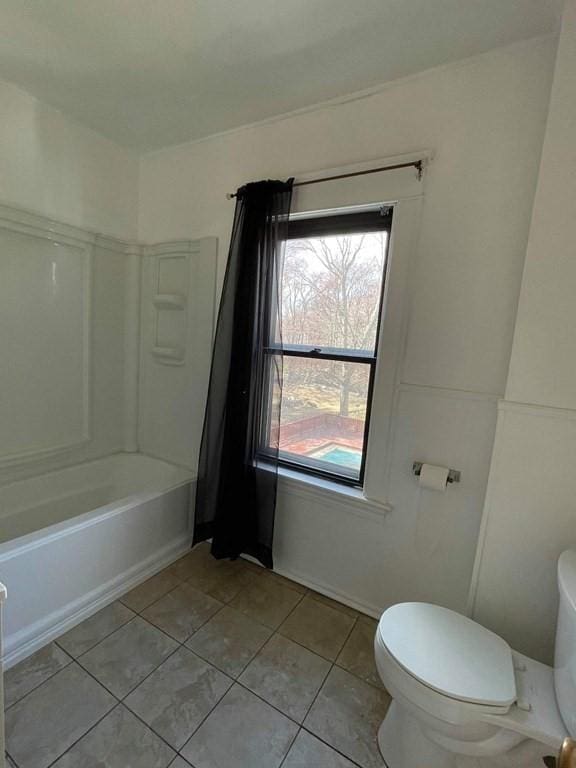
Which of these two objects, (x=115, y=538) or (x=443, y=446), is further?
(x=115, y=538)

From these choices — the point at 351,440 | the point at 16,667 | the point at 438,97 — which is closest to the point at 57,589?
the point at 16,667

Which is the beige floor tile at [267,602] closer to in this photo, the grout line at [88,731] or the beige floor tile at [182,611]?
the beige floor tile at [182,611]

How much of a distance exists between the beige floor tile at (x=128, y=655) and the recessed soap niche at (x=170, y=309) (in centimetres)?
146

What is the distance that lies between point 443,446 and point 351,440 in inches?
18.7

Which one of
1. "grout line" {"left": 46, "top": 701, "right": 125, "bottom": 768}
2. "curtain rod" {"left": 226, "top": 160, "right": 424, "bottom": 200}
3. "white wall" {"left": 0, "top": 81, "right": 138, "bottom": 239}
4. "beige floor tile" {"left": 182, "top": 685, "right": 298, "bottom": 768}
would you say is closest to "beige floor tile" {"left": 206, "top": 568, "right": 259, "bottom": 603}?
"beige floor tile" {"left": 182, "top": 685, "right": 298, "bottom": 768}

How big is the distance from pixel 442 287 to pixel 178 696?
1.90m

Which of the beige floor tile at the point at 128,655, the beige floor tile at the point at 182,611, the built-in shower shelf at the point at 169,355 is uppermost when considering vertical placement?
the built-in shower shelf at the point at 169,355

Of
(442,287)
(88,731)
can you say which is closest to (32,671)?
(88,731)

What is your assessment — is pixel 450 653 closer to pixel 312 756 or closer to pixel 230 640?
pixel 312 756

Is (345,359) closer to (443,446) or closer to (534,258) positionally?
(443,446)

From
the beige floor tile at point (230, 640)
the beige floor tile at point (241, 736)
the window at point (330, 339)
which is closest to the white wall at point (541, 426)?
the window at point (330, 339)

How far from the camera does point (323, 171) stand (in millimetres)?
1709

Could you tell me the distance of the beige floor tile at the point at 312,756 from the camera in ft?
3.76

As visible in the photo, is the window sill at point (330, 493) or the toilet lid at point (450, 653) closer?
the toilet lid at point (450, 653)
